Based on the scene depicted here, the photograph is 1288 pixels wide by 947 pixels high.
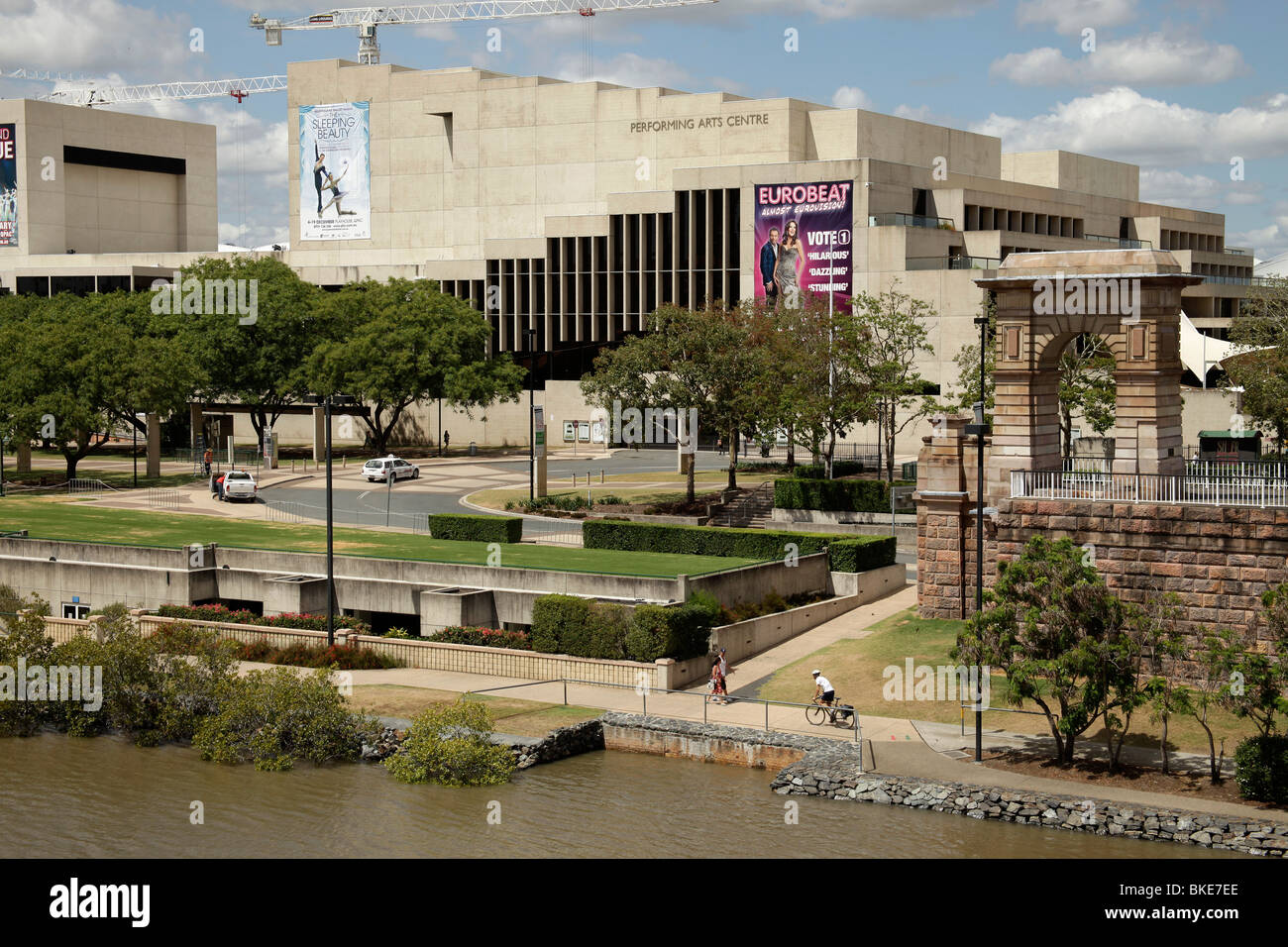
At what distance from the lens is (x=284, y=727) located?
33.1m

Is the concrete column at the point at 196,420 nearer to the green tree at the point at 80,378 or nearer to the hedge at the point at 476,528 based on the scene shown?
the green tree at the point at 80,378

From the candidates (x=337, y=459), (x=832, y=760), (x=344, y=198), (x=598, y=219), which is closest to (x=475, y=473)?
(x=337, y=459)

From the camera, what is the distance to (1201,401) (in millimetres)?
69000

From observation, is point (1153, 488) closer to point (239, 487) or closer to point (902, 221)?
point (239, 487)

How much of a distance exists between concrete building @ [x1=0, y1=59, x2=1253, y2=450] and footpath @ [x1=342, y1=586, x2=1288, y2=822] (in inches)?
1511

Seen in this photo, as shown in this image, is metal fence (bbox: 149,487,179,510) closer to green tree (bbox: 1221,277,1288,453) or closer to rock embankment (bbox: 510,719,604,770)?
rock embankment (bbox: 510,719,604,770)

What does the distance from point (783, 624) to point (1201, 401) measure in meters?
34.2

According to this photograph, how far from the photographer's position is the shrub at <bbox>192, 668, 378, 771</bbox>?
1297 inches

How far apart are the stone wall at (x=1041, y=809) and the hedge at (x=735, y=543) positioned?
17419mm

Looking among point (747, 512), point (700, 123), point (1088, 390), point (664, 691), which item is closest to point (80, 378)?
point (747, 512)

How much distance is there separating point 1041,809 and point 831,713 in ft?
22.6

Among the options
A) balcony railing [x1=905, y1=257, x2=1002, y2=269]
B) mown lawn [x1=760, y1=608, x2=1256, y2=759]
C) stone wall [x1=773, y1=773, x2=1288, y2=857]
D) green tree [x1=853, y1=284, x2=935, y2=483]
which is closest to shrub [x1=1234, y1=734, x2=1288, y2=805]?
stone wall [x1=773, y1=773, x2=1288, y2=857]
